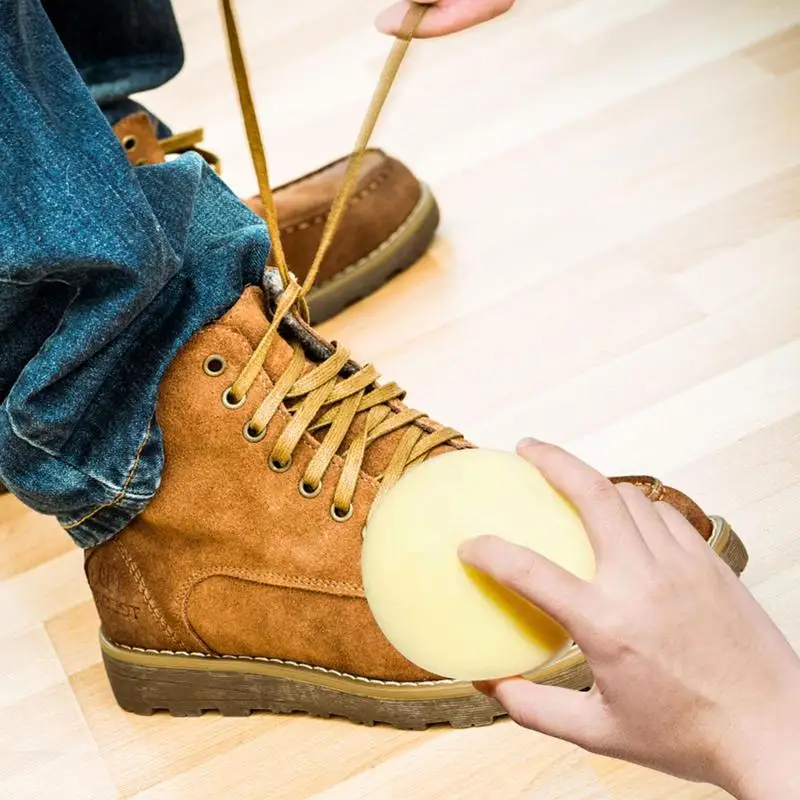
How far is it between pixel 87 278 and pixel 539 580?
379 mm

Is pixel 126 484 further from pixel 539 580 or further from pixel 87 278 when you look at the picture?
pixel 539 580

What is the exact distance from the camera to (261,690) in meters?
0.94

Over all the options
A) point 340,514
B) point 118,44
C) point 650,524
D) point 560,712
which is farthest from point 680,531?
point 118,44

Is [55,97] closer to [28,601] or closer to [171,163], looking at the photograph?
[171,163]

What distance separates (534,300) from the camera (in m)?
1.31

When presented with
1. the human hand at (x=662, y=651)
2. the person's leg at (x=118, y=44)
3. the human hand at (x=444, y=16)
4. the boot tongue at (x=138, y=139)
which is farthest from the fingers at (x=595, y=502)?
the person's leg at (x=118, y=44)

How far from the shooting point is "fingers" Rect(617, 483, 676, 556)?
24.0 inches

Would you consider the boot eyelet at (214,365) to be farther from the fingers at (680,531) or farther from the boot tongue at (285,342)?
the fingers at (680,531)

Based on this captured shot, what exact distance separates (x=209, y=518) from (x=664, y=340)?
0.58 meters

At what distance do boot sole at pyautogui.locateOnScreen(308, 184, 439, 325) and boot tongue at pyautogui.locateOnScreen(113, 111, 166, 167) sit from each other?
0.25 m

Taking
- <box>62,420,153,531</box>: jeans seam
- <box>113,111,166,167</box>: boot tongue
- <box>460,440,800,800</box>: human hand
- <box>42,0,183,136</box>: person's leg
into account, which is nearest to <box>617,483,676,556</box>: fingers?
<box>460,440,800,800</box>: human hand

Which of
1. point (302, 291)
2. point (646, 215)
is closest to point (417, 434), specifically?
point (302, 291)

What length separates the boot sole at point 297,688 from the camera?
0.89 meters

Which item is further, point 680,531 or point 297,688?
point 297,688
